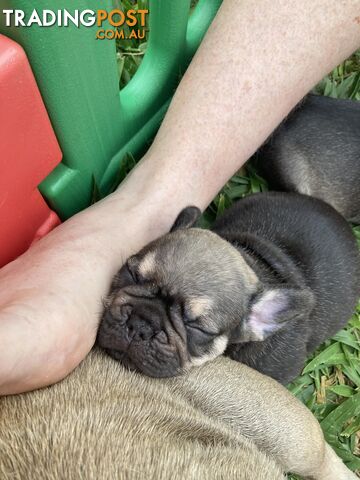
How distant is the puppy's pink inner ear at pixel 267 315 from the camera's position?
2.52m

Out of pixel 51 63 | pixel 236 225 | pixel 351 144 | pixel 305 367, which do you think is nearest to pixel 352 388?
pixel 305 367

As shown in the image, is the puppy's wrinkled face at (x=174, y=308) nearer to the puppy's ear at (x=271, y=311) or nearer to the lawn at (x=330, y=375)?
the puppy's ear at (x=271, y=311)

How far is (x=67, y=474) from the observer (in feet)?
5.83

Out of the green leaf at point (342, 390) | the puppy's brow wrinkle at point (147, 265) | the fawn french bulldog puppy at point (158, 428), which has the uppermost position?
the puppy's brow wrinkle at point (147, 265)

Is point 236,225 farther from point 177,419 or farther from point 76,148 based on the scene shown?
point 177,419

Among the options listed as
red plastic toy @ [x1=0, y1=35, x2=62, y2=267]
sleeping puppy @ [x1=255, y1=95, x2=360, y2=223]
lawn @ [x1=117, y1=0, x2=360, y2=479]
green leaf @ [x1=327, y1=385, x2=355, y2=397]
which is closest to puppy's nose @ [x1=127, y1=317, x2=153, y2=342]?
red plastic toy @ [x1=0, y1=35, x2=62, y2=267]

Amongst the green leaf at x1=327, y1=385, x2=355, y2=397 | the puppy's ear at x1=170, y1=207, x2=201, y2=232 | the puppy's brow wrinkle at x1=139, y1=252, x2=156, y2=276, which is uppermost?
the puppy's ear at x1=170, y1=207, x2=201, y2=232

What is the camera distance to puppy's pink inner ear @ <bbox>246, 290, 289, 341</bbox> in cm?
252

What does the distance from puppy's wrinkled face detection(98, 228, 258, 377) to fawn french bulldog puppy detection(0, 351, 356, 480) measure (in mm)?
69

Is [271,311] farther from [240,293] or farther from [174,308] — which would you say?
[174,308]

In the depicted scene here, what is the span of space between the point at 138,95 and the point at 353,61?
155 cm

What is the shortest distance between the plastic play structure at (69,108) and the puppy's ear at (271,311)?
1023 mm

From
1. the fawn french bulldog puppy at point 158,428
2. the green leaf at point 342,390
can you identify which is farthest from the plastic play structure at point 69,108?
the green leaf at point 342,390

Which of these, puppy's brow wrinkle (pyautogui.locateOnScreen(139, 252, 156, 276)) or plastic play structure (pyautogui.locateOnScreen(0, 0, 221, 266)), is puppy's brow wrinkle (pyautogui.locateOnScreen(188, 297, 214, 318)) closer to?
puppy's brow wrinkle (pyautogui.locateOnScreen(139, 252, 156, 276))
